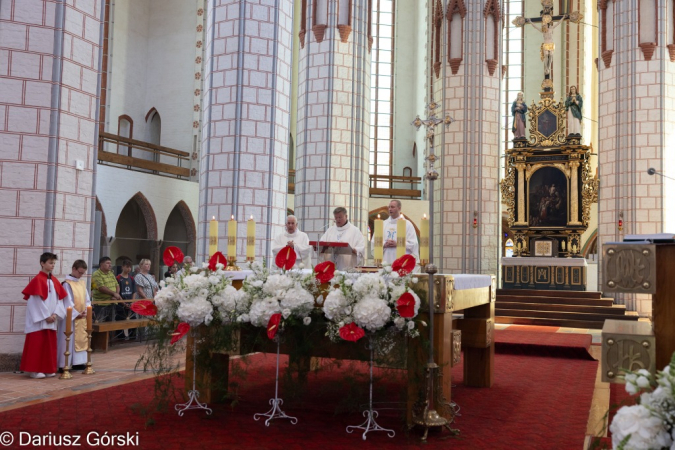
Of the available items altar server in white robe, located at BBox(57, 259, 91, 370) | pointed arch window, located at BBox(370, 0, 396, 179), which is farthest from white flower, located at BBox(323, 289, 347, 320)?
pointed arch window, located at BBox(370, 0, 396, 179)

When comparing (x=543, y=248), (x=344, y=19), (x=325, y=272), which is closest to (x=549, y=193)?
(x=543, y=248)

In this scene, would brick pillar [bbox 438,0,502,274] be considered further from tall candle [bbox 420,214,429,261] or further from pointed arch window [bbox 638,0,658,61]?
tall candle [bbox 420,214,429,261]

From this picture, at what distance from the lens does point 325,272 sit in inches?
165

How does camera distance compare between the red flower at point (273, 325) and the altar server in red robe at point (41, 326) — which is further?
the altar server in red robe at point (41, 326)

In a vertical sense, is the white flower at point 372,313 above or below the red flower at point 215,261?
below

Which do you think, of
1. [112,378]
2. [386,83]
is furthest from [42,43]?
[386,83]

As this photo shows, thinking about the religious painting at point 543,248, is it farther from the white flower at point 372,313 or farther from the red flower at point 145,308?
the red flower at point 145,308

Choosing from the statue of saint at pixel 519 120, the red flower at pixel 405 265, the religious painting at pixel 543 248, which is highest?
the statue of saint at pixel 519 120

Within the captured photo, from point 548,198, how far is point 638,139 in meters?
2.31

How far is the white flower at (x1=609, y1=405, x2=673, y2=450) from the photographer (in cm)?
168

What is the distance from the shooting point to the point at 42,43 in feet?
22.0

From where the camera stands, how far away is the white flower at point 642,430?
1679mm

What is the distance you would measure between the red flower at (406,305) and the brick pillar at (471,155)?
38.5 feet

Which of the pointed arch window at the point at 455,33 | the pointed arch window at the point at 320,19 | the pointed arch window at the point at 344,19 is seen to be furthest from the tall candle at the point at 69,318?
the pointed arch window at the point at 455,33
